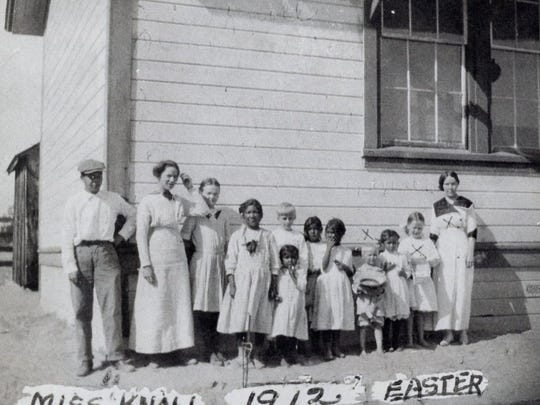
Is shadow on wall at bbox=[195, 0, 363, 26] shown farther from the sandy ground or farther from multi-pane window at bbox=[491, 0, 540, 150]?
the sandy ground

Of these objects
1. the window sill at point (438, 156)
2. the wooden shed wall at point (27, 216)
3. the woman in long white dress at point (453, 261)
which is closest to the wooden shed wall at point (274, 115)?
the window sill at point (438, 156)

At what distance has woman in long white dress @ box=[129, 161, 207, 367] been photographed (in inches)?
203

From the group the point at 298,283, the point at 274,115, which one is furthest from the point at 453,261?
the point at 274,115

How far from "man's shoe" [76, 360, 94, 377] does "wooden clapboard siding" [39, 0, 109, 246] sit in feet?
6.00

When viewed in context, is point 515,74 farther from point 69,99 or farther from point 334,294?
point 69,99

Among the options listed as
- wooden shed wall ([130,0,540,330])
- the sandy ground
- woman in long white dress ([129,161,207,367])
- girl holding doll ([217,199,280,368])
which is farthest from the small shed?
girl holding doll ([217,199,280,368])

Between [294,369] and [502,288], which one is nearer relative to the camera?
[294,369]

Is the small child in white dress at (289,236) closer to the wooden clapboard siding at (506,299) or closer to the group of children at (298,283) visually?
the group of children at (298,283)

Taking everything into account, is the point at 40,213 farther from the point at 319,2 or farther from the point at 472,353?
the point at 472,353

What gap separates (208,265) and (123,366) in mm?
1087

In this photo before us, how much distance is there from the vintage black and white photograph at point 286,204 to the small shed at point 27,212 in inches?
55.6

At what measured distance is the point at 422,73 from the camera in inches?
275

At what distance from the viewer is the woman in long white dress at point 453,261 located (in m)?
6.25

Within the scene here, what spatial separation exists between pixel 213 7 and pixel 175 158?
1535mm
